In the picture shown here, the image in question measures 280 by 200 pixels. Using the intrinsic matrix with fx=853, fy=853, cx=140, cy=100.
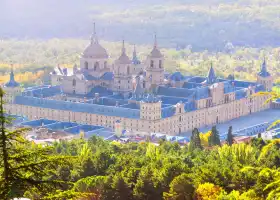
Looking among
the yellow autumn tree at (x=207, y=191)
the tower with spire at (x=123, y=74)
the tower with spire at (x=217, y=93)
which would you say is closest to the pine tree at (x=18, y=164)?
the yellow autumn tree at (x=207, y=191)

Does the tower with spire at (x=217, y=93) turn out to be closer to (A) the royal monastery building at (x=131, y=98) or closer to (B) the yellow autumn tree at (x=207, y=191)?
(A) the royal monastery building at (x=131, y=98)

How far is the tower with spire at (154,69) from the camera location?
54.9 m

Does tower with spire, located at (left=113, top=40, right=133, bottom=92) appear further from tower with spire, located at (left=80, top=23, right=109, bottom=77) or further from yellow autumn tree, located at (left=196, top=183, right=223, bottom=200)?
yellow autumn tree, located at (left=196, top=183, right=223, bottom=200)

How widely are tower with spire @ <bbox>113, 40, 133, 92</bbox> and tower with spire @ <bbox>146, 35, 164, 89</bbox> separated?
1449 millimetres

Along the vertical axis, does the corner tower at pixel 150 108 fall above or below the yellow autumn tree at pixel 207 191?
below

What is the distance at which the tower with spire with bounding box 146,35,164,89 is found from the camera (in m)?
54.9

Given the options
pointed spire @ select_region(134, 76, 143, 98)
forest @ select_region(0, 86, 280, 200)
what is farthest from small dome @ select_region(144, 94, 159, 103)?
forest @ select_region(0, 86, 280, 200)

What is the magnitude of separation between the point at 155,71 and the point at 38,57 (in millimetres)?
35187

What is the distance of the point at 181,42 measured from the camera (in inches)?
4432

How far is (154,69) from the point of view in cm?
5503

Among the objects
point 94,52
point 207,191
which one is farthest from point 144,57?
point 207,191

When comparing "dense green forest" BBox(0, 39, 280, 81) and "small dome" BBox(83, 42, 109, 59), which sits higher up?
"small dome" BBox(83, 42, 109, 59)

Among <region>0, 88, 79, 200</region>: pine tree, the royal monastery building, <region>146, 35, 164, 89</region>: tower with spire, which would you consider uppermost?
<region>0, 88, 79, 200</region>: pine tree

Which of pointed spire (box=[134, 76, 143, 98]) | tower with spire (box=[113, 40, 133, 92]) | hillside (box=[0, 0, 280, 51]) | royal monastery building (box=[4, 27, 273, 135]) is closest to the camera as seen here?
royal monastery building (box=[4, 27, 273, 135])
